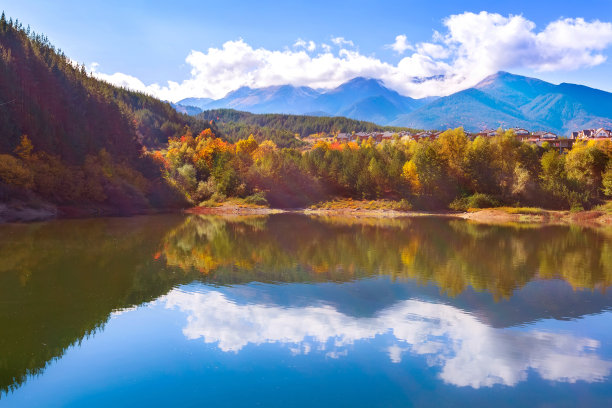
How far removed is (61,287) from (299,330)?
9.74 m

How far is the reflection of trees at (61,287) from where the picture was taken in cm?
1044

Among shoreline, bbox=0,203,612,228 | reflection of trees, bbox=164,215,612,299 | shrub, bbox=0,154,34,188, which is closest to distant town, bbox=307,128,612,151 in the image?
shoreline, bbox=0,203,612,228

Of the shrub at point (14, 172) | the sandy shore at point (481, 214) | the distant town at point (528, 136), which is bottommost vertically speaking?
the sandy shore at point (481, 214)

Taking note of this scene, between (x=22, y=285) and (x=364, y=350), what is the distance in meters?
13.2

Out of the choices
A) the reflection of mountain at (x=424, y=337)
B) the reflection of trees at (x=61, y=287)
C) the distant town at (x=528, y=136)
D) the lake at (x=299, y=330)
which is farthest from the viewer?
the distant town at (x=528, y=136)

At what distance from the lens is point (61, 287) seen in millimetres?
16047

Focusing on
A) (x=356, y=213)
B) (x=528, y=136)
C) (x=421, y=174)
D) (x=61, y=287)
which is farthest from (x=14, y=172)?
(x=528, y=136)

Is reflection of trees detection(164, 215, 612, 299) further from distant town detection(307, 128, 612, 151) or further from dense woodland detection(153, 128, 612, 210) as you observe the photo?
distant town detection(307, 128, 612, 151)

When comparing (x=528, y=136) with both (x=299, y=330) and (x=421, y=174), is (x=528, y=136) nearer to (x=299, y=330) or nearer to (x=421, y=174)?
(x=421, y=174)

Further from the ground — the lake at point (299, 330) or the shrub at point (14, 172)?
the shrub at point (14, 172)

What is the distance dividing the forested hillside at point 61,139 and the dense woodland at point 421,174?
10.1m

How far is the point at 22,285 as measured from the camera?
1612cm

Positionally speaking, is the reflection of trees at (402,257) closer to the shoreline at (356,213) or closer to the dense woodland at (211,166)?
the shoreline at (356,213)

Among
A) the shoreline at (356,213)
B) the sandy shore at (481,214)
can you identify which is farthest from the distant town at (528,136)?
the shoreline at (356,213)
